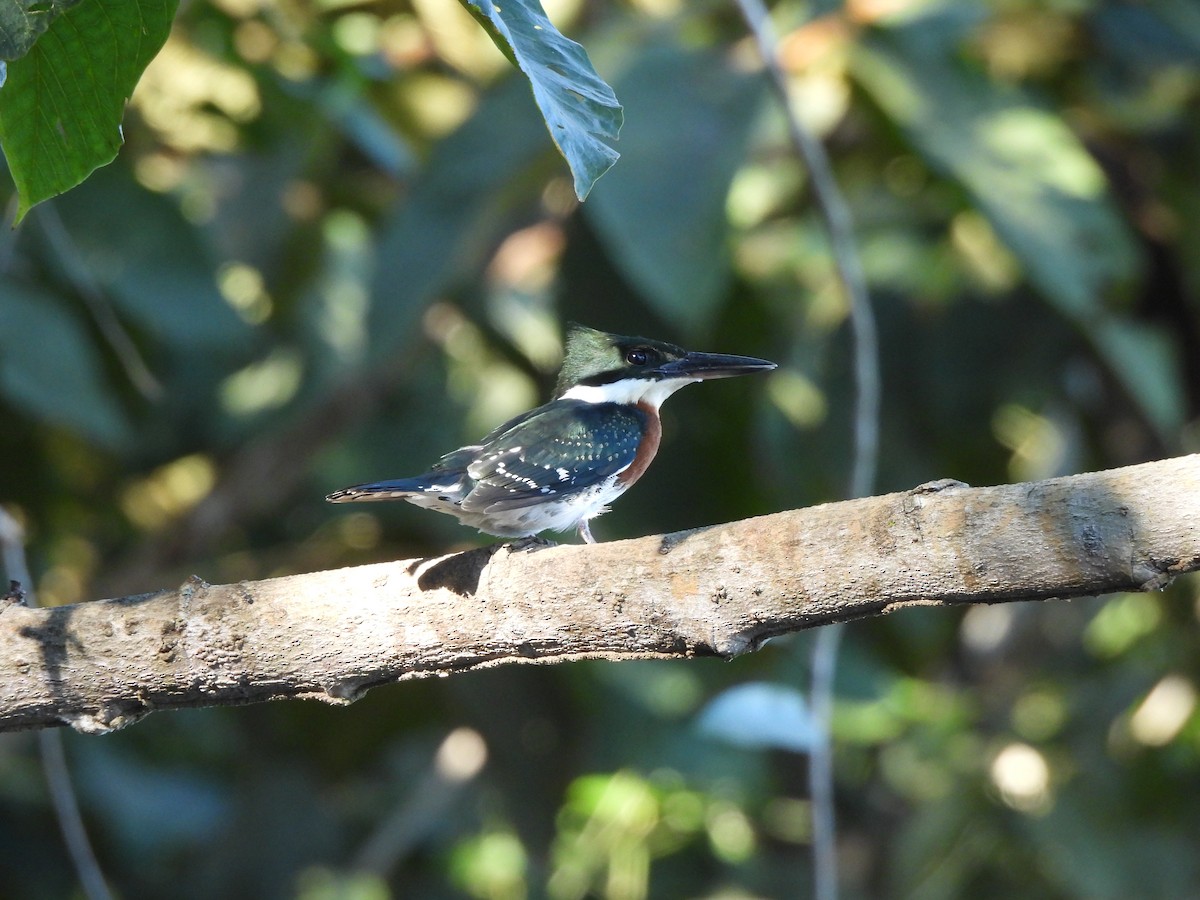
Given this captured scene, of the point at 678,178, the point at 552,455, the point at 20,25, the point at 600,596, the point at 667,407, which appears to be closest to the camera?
the point at 20,25

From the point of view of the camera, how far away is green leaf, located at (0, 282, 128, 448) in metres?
4.82

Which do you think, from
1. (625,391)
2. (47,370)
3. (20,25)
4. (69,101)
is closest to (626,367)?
(625,391)

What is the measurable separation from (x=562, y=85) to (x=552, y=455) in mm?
1693

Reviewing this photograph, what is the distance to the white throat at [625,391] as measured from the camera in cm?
413

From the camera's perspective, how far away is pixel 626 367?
4102mm

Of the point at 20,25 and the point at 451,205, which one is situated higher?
the point at 20,25

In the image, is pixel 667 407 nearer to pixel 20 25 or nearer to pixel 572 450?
pixel 572 450

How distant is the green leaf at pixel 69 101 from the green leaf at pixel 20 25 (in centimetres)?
16

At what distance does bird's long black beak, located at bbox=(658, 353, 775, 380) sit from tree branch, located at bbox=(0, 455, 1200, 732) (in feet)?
4.86

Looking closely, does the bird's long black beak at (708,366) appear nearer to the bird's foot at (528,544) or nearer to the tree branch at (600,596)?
A: the bird's foot at (528,544)

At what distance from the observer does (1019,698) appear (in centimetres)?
750

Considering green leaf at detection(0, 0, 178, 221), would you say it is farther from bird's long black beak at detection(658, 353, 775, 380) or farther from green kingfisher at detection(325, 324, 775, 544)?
bird's long black beak at detection(658, 353, 775, 380)

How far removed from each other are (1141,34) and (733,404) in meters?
2.21

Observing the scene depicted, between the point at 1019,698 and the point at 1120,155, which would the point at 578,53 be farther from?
the point at 1019,698
